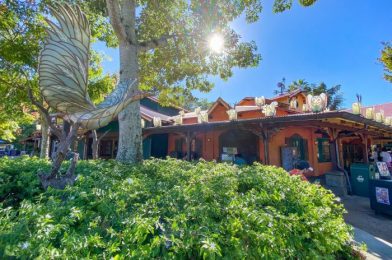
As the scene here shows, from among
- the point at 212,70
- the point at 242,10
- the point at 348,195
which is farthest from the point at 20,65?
the point at 348,195

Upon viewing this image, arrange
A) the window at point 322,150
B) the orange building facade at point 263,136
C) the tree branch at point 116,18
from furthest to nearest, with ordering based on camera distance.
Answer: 1. the window at point 322,150
2. the orange building facade at point 263,136
3. the tree branch at point 116,18

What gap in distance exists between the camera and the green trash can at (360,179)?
29.1 ft

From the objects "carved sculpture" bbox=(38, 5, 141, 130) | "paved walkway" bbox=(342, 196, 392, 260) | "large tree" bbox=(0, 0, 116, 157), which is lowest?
"paved walkway" bbox=(342, 196, 392, 260)

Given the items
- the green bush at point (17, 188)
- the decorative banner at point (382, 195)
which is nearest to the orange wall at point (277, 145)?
the decorative banner at point (382, 195)

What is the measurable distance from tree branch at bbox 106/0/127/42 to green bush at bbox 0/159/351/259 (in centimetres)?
505

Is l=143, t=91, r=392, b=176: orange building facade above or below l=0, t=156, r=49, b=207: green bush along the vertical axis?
above

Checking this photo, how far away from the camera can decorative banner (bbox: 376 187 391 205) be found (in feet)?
20.2

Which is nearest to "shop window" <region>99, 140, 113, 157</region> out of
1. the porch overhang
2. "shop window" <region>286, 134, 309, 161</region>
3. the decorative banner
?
the porch overhang

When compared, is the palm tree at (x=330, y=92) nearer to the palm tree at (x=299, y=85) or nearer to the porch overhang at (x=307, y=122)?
the palm tree at (x=299, y=85)

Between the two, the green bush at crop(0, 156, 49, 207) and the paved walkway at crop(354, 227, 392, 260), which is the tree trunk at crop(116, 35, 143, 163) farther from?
the paved walkway at crop(354, 227, 392, 260)

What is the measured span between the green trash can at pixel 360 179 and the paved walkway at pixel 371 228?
1000 millimetres

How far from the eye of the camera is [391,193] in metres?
6.04

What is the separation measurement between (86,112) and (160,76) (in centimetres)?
742

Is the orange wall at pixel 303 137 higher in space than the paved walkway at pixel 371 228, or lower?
higher
